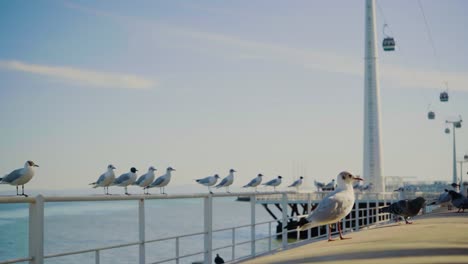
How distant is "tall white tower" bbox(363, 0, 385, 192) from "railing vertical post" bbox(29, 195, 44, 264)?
8896 centimetres

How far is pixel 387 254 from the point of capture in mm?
8602

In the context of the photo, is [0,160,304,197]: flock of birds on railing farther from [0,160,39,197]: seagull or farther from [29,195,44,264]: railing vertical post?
[29,195,44,264]: railing vertical post

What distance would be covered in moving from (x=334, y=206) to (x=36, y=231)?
617 centimetres

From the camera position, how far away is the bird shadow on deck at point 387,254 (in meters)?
8.28

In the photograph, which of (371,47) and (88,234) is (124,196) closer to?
(88,234)

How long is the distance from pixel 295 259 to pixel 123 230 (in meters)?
78.2

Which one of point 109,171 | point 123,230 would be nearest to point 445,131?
point 123,230

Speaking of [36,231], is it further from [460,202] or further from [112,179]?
[460,202]

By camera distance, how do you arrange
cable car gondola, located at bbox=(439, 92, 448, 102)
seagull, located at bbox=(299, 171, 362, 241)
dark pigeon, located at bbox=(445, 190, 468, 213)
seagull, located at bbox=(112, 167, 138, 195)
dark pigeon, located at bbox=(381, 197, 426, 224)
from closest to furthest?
seagull, located at bbox=(299, 171, 362, 241) < dark pigeon, located at bbox=(381, 197, 426, 224) < seagull, located at bbox=(112, 167, 138, 195) < dark pigeon, located at bbox=(445, 190, 468, 213) < cable car gondola, located at bbox=(439, 92, 448, 102)

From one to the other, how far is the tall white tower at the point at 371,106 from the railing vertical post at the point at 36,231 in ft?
292

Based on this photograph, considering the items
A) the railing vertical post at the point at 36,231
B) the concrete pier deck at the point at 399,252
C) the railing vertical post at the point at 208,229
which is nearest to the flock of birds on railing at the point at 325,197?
the concrete pier deck at the point at 399,252

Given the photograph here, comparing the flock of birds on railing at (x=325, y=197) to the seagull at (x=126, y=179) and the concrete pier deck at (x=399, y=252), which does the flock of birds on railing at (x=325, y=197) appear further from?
the concrete pier deck at (x=399, y=252)

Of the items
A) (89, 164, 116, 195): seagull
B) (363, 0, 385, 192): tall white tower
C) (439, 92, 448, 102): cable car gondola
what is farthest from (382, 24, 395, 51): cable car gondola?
(89, 164, 116, 195): seagull

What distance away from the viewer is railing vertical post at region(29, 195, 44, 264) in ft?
22.5
